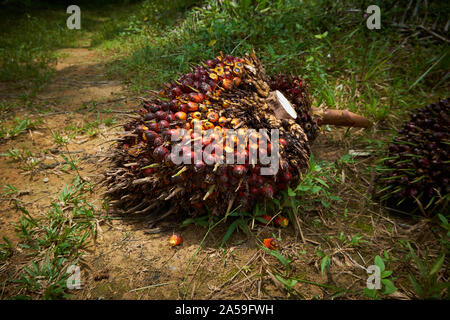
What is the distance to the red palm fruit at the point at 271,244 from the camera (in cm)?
147

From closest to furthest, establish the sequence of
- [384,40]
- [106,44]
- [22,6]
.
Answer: [384,40] → [106,44] → [22,6]

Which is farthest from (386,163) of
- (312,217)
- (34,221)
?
(34,221)

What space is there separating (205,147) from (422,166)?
53.3 inches

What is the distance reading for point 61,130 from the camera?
8.54 feet

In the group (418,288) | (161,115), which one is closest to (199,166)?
(161,115)

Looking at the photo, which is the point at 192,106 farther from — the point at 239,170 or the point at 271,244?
the point at 271,244

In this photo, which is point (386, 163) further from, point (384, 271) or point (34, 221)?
point (34, 221)

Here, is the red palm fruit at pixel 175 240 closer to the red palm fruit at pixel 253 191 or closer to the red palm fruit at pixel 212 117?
the red palm fruit at pixel 253 191

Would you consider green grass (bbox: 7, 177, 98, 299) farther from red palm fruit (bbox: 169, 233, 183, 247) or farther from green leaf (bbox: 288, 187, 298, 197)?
green leaf (bbox: 288, 187, 298, 197)

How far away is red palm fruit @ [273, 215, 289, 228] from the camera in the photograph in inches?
62.7

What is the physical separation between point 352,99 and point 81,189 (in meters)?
2.63

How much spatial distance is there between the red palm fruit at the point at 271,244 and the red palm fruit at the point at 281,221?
0.44ft
